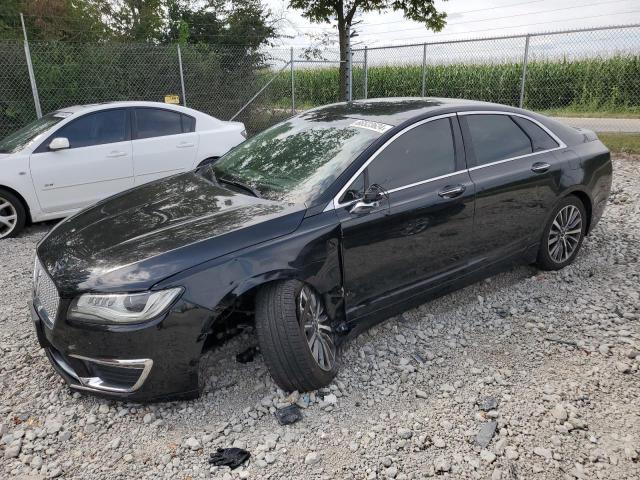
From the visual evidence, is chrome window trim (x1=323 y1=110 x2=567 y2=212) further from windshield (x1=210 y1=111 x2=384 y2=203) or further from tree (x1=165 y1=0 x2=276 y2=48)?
tree (x1=165 y1=0 x2=276 y2=48)

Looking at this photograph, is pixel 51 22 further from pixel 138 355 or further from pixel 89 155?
pixel 138 355

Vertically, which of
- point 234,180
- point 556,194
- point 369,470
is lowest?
point 369,470

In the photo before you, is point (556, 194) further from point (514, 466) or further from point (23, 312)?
point (23, 312)

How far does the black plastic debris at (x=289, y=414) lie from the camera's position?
2797 mm

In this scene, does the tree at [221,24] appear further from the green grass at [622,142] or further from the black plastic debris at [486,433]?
the black plastic debris at [486,433]

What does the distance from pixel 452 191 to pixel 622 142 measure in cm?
857

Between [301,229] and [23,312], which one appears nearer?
[301,229]

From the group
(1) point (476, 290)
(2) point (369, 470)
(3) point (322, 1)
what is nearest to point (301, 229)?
(2) point (369, 470)

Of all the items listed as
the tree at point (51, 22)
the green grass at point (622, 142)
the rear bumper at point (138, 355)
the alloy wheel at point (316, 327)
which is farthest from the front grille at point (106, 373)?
the tree at point (51, 22)

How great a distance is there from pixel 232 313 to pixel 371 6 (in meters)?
11.6

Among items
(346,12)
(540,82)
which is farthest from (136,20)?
(540,82)

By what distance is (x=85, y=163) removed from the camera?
6.16 metres

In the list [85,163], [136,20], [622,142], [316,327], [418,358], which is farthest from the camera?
[136,20]

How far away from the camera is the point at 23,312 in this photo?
13.2 feet
